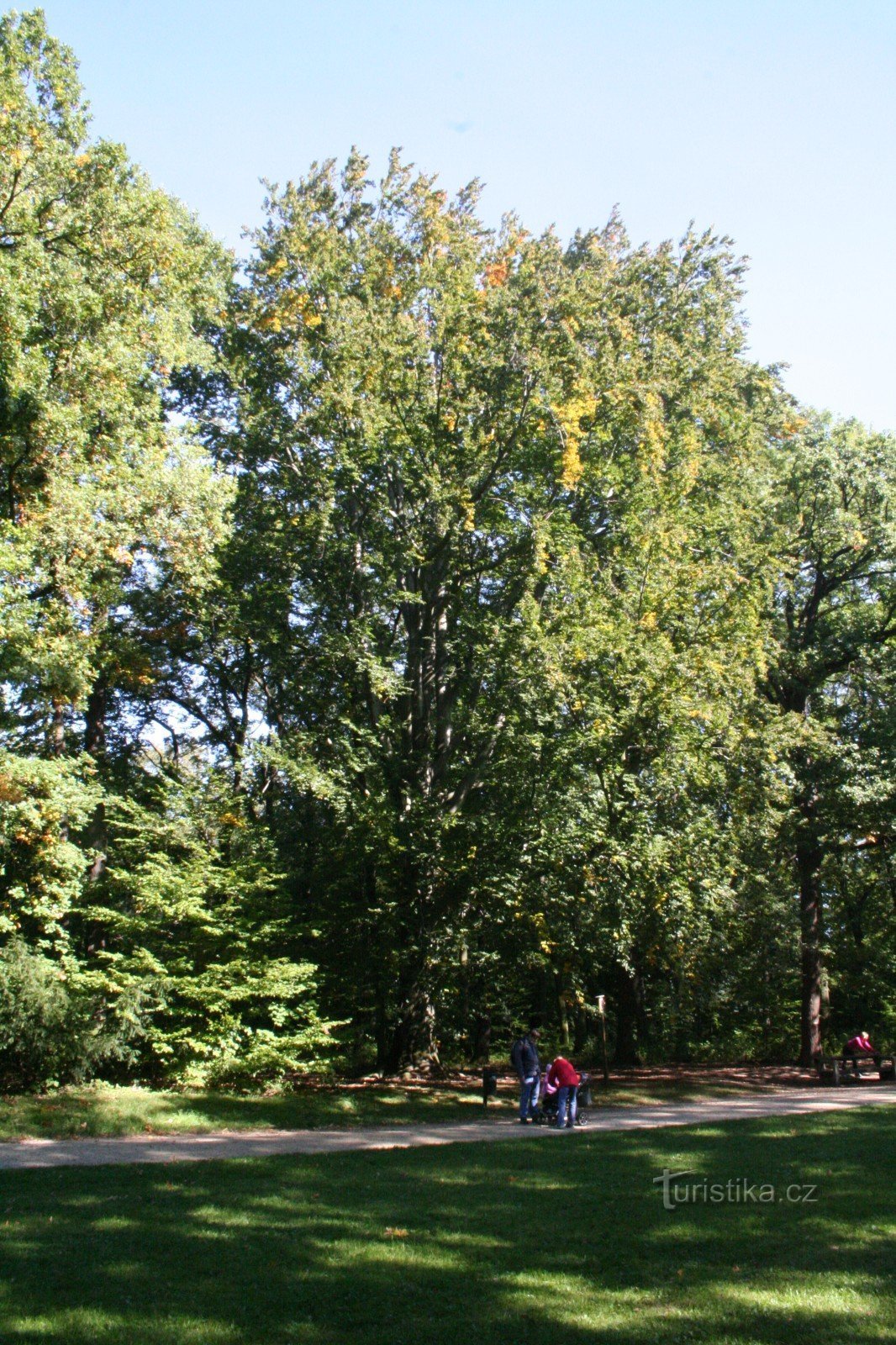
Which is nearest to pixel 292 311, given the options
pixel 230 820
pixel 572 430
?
pixel 572 430

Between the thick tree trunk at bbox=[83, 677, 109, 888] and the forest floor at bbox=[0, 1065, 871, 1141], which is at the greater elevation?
the thick tree trunk at bbox=[83, 677, 109, 888]

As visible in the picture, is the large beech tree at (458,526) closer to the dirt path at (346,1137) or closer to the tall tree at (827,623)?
the tall tree at (827,623)

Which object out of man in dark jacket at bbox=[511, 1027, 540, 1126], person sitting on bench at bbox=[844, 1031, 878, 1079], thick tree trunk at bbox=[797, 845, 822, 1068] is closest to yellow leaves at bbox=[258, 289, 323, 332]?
man in dark jacket at bbox=[511, 1027, 540, 1126]

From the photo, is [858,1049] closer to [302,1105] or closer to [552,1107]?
[552,1107]

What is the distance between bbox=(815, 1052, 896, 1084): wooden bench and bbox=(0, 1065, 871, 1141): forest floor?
4.90ft

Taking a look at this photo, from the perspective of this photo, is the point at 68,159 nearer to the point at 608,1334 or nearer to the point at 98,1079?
the point at 98,1079

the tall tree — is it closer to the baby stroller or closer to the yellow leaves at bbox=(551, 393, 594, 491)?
the yellow leaves at bbox=(551, 393, 594, 491)

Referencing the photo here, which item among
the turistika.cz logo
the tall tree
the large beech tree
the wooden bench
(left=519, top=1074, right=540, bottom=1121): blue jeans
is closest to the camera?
the turistika.cz logo

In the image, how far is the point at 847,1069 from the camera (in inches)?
974

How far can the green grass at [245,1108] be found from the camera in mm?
13602

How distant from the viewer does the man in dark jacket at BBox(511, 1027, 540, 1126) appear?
15773mm

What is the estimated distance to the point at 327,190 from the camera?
22000 millimetres

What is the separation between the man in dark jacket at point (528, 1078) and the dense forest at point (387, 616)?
207 cm

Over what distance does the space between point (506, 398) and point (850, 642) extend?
11560mm
